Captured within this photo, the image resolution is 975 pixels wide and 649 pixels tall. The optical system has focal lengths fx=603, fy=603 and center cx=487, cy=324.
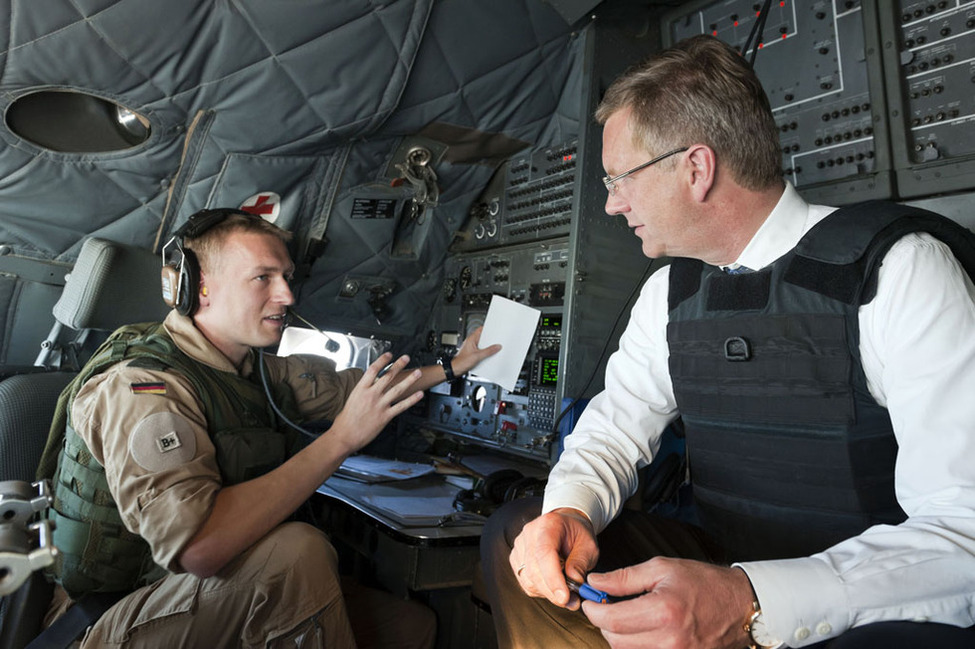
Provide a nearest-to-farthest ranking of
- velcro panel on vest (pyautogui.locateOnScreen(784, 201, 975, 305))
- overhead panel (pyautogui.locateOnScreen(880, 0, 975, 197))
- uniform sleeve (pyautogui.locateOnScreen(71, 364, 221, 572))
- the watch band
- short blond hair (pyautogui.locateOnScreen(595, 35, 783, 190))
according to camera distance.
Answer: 1. velcro panel on vest (pyautogui.locateOnScreen(784, 201, 975, 305))
2. uniform sleeve (pyautogui.locateOnScreen(71, 364, 221, 572))
3. short blond hair (pyautogui.locateOnScreen(595, 35, 783, 190))
4. overhead panel (pyautogui.locateOnScreen(880, 0, 975, 197))
5. the watch band

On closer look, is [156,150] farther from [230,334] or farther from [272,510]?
[272,510]

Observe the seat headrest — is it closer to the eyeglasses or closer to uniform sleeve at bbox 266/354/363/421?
uniform sleeve at bbox 266/354/363/421

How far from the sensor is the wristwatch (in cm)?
83

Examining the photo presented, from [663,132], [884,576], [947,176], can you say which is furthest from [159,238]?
[947,176]

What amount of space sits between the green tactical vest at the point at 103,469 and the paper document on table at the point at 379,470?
18.6 inches

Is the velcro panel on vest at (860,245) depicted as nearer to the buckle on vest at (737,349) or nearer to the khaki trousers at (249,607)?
the buckle on vest at (737,349)

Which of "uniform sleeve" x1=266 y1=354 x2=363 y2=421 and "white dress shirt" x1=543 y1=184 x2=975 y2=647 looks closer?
"white dress shirt" x1=543 y1=184 x2=975 y2=647

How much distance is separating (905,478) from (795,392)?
0.26 m

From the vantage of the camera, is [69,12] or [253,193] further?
[253,193]

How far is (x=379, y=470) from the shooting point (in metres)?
2.15

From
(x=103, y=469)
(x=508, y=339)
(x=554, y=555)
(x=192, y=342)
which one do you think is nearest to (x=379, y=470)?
(x=508, y=339)

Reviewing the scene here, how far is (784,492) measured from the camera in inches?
48.0

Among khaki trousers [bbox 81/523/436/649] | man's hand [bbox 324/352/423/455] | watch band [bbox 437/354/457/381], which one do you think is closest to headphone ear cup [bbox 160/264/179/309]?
man's hand [bbox 324/352/423/455]

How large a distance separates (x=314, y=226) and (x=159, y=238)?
1.94 ft
